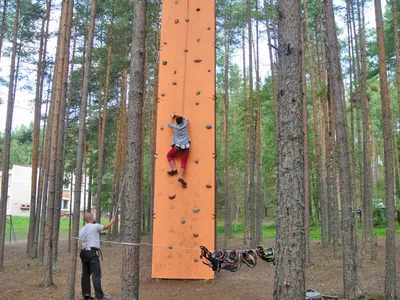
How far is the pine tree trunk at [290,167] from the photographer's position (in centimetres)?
329

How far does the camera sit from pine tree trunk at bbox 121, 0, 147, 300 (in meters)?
4.15

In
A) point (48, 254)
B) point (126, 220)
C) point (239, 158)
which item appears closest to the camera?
point (126, 220)

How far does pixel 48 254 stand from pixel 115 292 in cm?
143

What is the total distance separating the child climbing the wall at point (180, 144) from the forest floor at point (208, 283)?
2.01 metres

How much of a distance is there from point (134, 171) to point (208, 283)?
3.59 metres

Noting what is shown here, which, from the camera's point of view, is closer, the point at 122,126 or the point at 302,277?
the point at 302,277

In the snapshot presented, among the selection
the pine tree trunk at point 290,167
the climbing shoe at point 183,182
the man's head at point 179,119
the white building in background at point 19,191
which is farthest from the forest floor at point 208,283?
the white building in background at point 19,191

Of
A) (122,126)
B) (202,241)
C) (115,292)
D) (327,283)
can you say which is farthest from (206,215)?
(122,126)

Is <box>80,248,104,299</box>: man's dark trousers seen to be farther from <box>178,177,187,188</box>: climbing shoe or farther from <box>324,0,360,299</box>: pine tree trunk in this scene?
<box>324,0,360,299</box>: pine tree trunk

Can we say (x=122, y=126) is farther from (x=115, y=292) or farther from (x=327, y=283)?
(x=327, y=283)

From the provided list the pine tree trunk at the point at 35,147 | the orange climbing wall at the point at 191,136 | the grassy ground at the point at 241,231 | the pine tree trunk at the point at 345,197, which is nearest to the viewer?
the pine tree trunk at the point at 345,197

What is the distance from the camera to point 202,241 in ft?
22.6

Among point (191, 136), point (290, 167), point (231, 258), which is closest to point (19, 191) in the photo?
point (191, 136)

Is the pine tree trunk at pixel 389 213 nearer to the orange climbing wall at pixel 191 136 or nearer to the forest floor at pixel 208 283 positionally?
the forest floor at pixel 208 283
